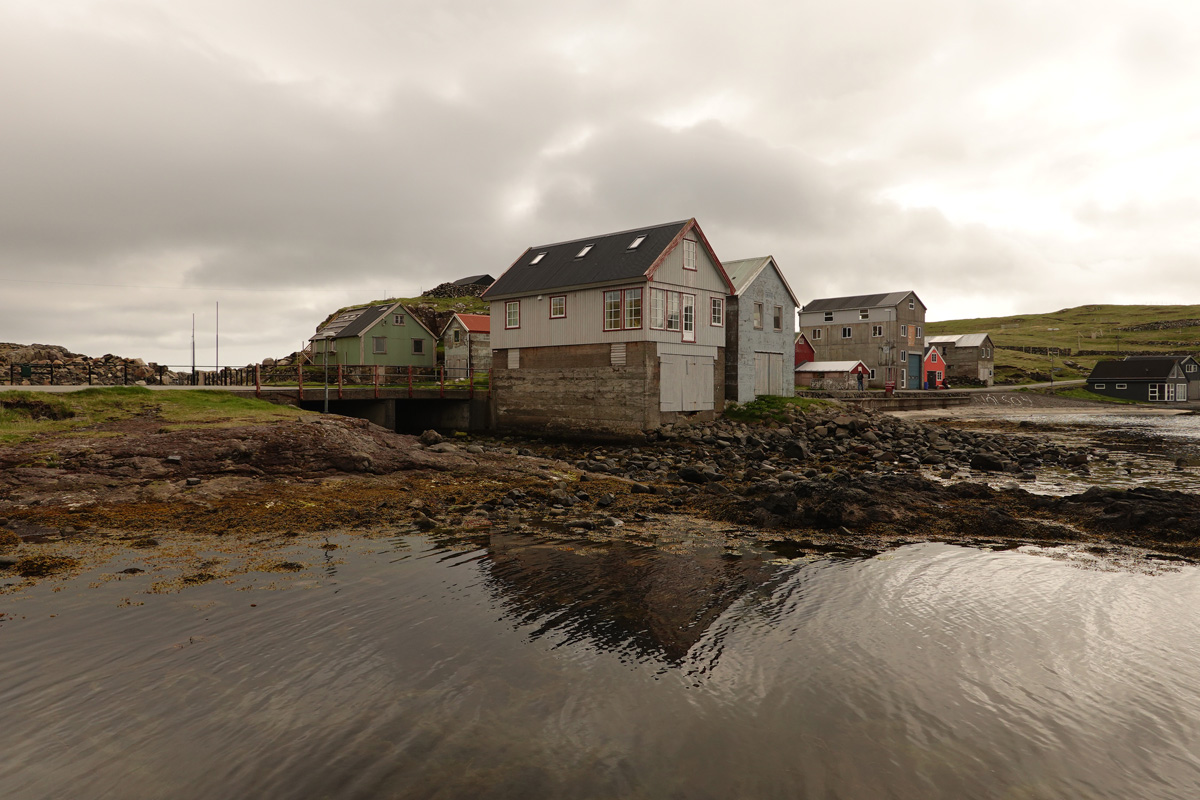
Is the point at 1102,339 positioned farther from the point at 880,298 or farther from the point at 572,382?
the point at 572,382

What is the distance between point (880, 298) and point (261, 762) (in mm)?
77310

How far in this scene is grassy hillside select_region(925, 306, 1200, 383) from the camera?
106 metres

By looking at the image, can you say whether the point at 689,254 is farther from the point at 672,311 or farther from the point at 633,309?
the point at 633,309

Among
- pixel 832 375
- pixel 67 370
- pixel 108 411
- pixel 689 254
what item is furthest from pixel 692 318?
pixel 832 375

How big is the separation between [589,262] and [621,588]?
2731 centimetres

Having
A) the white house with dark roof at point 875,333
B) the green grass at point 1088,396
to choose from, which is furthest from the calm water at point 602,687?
the green grass at point 1088,396

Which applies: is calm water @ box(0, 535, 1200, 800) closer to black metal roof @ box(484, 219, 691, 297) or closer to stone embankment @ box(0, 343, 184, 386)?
black metal roof @ box(484, 219, 691, 297)

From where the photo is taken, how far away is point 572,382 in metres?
33.9

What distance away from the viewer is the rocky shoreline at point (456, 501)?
12.3 meters

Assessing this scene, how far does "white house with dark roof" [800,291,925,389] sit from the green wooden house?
4346 cm

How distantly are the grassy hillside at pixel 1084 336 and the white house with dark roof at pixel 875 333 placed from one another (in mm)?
26851

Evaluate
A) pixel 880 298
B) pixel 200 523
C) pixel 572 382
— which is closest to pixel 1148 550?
pixel 200 523

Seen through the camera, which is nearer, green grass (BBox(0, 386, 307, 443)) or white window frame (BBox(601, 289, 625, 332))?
green grass (BBox(0, 386, 307, 443))

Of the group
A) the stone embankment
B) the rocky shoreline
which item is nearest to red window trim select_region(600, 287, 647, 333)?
the rocky shoreline
